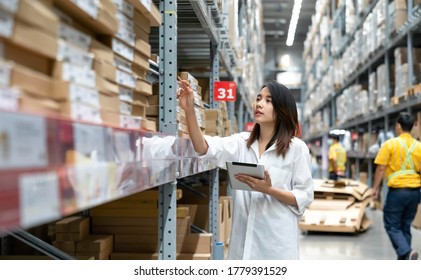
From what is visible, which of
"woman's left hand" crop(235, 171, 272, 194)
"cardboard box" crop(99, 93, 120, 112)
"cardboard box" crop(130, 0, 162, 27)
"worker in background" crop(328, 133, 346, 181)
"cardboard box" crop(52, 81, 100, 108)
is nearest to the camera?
"cardboard box" crop(52, 81, 100, 108)

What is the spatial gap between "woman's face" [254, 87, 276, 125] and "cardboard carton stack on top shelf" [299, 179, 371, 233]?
198 inches

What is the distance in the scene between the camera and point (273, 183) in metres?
2.62

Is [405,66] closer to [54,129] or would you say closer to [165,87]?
[165,87]

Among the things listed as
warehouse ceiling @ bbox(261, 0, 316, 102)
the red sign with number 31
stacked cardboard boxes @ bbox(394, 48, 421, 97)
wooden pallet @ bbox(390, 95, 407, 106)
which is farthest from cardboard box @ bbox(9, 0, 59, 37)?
warehouse ceiling @ bbox(261, 0, 316, 102)

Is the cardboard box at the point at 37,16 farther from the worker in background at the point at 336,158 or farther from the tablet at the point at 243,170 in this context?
the worker in background at the point at 336,158

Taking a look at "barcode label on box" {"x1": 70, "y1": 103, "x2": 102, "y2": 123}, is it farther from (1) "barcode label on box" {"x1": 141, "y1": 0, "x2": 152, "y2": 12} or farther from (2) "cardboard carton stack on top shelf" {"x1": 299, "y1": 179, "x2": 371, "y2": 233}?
(2) "cardboard carton stack on top shelf" {"x1": 299, "y1": 179, "x2": 371, "y2": 233}

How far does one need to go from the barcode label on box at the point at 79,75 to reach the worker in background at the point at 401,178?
185 inches

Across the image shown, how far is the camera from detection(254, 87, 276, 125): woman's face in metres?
2.64

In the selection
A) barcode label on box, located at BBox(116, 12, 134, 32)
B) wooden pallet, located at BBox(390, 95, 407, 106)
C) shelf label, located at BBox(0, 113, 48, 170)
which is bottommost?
shelf label, located at BBox(0, 113, 48, 170)

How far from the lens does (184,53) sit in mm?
5520

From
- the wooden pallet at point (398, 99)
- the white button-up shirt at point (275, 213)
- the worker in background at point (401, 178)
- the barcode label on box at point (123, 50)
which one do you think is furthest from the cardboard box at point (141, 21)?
the wooden pallet at point (398, 99)

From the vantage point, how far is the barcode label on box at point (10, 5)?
0.79 metres

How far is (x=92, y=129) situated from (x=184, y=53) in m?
4.59

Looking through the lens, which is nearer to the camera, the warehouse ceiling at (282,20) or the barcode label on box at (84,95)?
the barcode label on box at (84,95)
